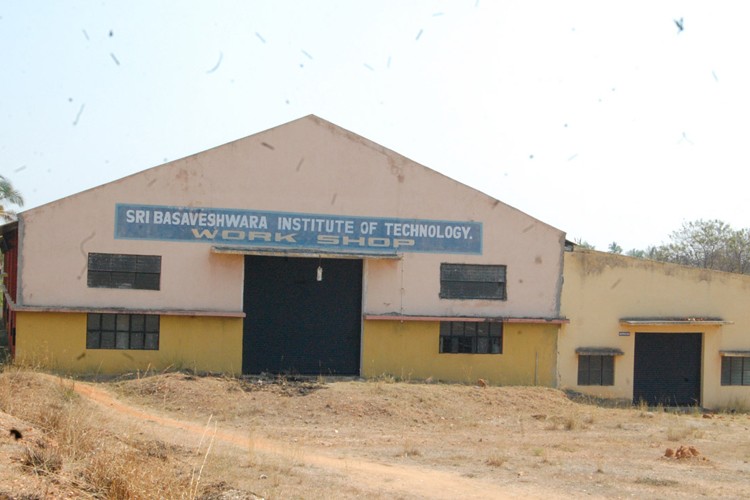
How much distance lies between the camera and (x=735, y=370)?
21875 mm

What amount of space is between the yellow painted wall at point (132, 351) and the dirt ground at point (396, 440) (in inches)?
41.2

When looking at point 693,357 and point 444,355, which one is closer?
point 444,355

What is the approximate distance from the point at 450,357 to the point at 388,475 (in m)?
9.43

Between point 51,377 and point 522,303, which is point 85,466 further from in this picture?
point 522,303

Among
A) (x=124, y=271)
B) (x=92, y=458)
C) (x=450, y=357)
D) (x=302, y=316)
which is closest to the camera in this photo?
(x=92, y=458)

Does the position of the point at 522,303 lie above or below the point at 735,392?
above

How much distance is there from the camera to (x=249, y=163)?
Answer: 19.4 metres

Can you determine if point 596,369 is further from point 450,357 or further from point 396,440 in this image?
point 396,440

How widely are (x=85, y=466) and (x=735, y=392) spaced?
58.6 ft

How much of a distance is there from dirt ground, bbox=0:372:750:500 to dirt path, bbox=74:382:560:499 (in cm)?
3

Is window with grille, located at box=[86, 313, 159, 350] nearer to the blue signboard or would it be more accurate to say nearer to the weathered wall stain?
the weathered wall stain

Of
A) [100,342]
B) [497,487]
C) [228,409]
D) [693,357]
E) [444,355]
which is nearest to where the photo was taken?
[497,487]

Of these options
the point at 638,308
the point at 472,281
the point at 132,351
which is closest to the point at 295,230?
the point at 472,281

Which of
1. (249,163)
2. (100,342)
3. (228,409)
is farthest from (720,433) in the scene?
(100,342)
